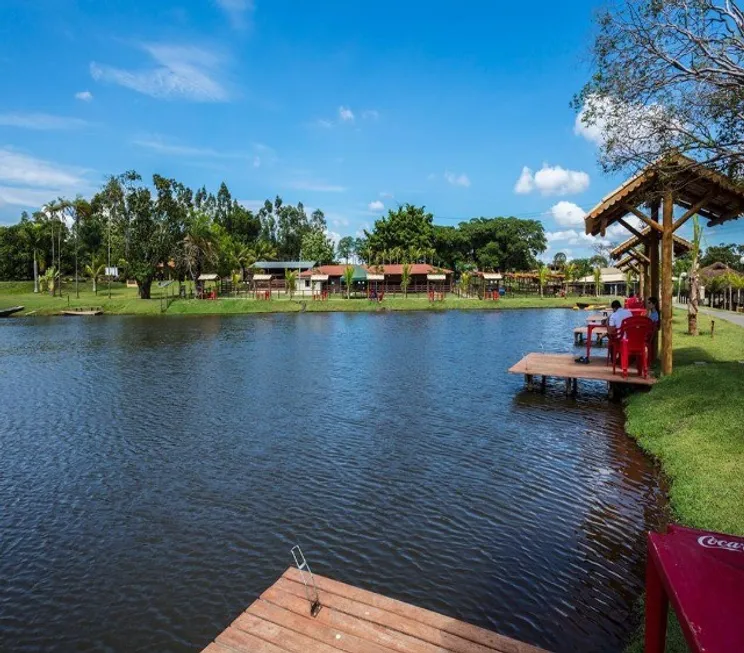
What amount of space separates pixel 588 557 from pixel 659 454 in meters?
3.82

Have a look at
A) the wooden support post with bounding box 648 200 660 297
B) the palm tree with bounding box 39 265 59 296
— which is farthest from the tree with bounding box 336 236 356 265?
the wooden support post with bounding box 648 200 660 297

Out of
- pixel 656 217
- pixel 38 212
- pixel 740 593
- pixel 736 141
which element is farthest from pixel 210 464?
pixel 38 212

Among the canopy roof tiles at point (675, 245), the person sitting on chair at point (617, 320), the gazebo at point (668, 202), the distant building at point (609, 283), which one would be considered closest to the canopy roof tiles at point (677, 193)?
the gazebo at point (668, 202)

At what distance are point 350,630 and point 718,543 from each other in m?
3.15

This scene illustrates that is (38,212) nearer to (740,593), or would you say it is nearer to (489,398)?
(489,398)

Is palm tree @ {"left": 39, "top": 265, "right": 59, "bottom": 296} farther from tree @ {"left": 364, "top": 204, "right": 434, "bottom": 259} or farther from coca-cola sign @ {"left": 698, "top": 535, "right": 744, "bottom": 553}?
coca-cola sign @ {"left": 698, "top": 535, "right": 744, "bottom": 553}

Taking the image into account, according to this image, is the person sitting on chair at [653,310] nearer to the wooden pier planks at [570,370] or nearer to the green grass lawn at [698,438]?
the green grass lawn at [698,438]

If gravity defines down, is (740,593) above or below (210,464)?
above

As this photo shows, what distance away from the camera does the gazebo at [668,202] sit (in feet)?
42.4

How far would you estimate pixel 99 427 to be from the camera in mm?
14508

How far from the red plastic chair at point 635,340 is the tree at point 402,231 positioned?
75.0 metres

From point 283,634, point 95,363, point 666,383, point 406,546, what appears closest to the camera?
point 283,634

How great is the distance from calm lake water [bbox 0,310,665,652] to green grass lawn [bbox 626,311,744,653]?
536mm

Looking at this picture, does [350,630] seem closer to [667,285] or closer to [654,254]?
[667,285]
